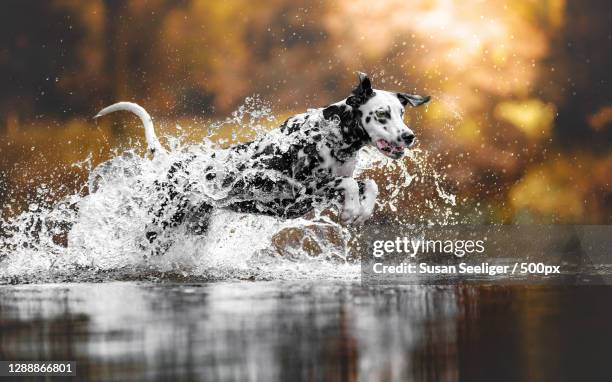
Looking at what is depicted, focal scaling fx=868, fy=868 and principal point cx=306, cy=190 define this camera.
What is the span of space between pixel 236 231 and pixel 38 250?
1917 mm

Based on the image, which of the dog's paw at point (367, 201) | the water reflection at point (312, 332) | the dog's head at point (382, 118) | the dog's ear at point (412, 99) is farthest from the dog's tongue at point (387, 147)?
the water reflection at point (312, 332)

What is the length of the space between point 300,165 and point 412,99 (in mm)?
1103

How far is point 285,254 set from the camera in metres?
9.13

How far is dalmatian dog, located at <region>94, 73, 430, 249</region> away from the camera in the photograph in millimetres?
6977

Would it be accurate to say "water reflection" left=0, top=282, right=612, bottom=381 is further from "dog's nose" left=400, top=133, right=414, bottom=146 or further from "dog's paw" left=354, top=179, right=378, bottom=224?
"dog's nose" left=400, top=133, right=414, bottom=146

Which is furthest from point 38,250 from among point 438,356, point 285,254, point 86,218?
point 438,356

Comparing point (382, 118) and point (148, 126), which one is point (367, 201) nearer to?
point (382, 118)

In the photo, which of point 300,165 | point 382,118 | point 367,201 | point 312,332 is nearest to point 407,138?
point 382,118

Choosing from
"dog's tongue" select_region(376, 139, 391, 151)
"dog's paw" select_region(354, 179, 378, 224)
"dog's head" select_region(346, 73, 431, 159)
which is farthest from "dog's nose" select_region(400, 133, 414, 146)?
"dog's paw" select_region(354, 179, 378, 224)

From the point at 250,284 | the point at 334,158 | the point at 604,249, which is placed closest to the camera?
the point at 250,284

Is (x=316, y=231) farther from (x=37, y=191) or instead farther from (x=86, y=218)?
(x=37, y=191)

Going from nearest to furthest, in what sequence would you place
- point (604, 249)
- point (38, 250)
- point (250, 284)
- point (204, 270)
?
point (250, 284) < point (204, 270) < point (38, 250) < point (604, 249)

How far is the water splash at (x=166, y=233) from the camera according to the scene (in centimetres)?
784

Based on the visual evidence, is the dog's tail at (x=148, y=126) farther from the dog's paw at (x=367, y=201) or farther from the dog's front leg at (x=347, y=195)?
the dog's paw at (x=367, y=201)
